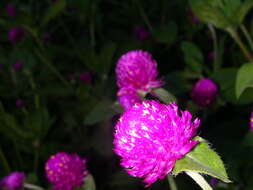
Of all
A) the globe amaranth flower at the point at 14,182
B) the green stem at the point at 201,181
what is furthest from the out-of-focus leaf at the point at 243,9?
the globe amaranth flower at the point at 14,182

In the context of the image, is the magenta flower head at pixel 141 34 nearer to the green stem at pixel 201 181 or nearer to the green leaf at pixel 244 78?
the green leaf at pixel 244 78

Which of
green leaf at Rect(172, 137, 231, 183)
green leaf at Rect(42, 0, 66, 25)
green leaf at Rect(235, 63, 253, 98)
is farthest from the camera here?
green leaf at Rect(42, 0, 66, 25)

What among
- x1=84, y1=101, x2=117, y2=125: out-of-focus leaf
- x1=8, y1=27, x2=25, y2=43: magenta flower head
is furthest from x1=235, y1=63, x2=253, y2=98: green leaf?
x1=8, y1=27, x2=25, y2=43: magenta flower head

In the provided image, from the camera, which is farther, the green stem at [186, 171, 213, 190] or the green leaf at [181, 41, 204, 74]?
the green leaf at [181, 41, 204, 74]

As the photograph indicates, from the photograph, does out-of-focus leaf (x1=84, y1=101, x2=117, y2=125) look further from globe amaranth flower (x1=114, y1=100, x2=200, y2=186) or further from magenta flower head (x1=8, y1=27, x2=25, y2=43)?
magenta flower head (x1=8, y1=27, x2=25, y2=43)

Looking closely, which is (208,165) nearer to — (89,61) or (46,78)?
(89,61)

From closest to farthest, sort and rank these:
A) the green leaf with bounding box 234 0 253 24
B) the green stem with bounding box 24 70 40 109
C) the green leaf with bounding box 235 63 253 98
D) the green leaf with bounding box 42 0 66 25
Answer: the green leaf with bounding box 235 63 253 98
the green leaf with bounding box 234 0 253 24
the green leaf with bounding box 42 0 66 25
the green stem with bounding box 24 70 40 109

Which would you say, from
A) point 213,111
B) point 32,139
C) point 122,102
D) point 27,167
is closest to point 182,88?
point 213,111
